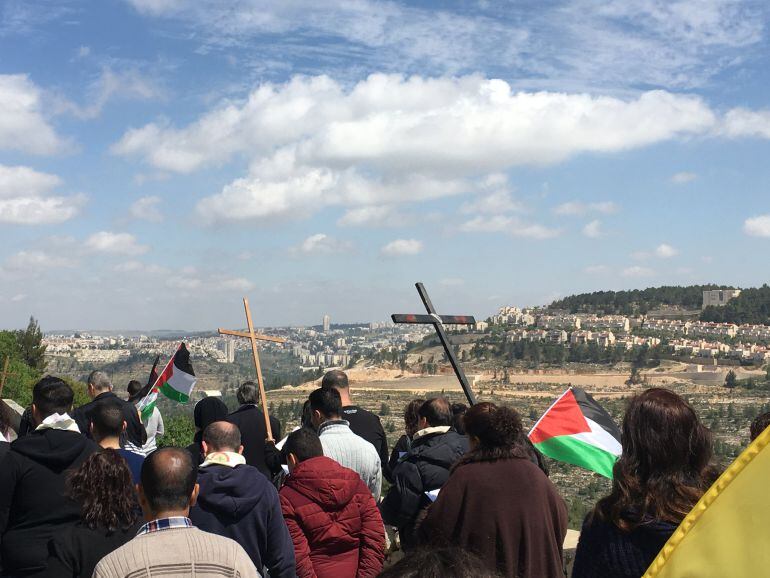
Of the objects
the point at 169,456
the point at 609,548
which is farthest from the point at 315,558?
the point at 609,548

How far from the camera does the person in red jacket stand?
4656 mm

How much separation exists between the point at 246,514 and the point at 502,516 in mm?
1352

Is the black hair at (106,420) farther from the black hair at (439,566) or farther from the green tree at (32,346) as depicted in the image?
the green tree at (32,346)

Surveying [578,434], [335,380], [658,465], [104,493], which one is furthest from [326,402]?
[658,465]

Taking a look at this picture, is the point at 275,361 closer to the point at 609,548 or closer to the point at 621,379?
the point at 621,379

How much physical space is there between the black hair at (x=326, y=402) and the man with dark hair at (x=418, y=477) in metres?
0.79

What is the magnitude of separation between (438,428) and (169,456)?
2365mm

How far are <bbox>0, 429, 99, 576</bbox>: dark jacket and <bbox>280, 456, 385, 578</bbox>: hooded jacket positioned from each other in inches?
47.0

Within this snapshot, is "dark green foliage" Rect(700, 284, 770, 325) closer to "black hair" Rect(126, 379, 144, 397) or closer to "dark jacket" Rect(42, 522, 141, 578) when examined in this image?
"black hair" Rect(126, 379, 144, 397)

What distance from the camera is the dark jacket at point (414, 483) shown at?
4965 mm

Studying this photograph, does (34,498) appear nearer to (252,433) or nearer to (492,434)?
(492,434)

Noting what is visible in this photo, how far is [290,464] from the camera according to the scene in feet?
15.7

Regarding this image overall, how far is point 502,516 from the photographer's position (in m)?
4.13

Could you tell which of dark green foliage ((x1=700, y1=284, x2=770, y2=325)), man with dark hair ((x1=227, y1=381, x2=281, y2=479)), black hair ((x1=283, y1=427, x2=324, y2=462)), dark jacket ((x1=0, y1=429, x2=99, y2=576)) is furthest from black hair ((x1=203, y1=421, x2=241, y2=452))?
dark green foliage ((x1=700, y1=284, x2=770, y2=325))
